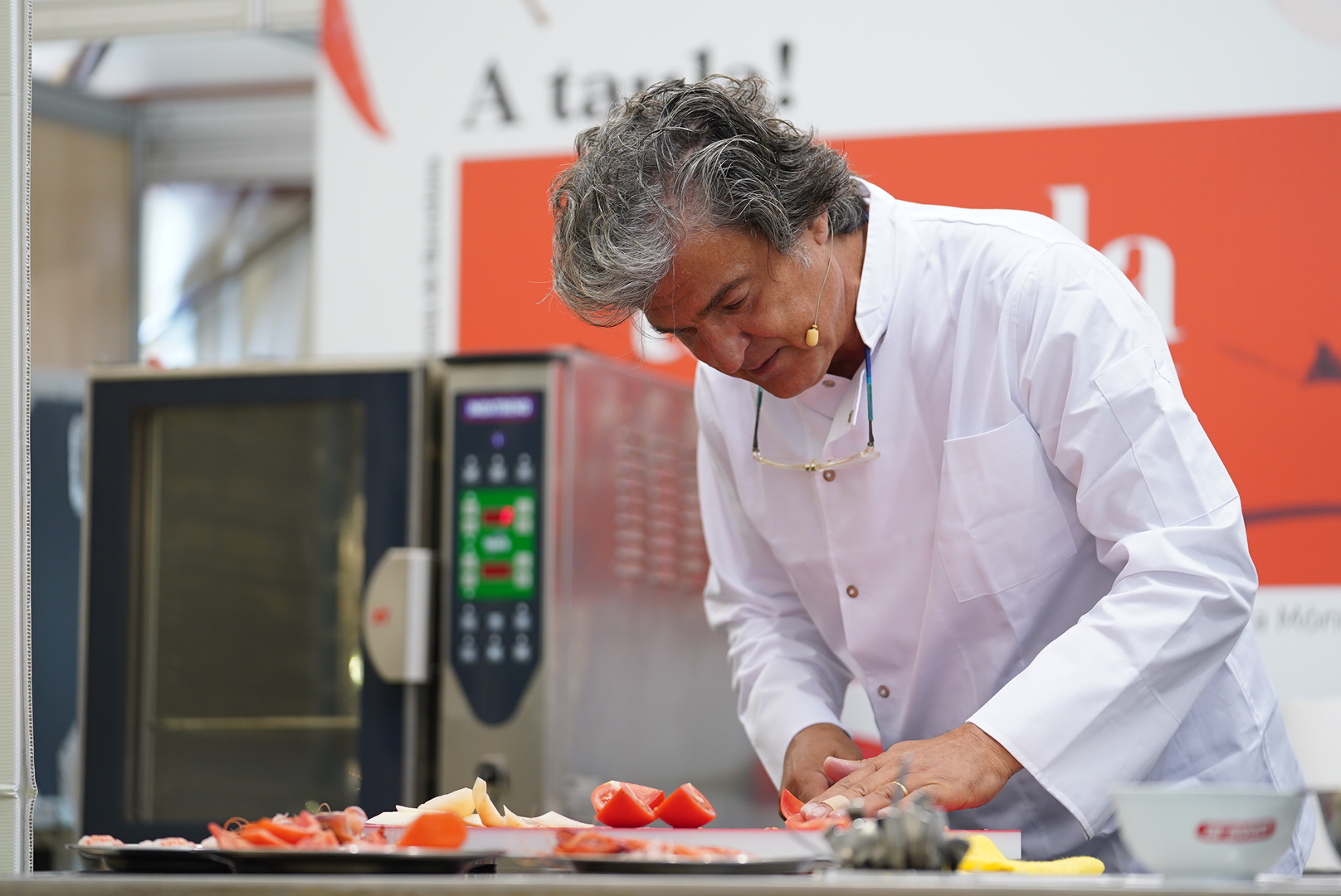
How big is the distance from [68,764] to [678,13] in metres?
2.12

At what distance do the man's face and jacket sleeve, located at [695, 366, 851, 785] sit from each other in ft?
0.89

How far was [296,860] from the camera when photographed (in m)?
0.94

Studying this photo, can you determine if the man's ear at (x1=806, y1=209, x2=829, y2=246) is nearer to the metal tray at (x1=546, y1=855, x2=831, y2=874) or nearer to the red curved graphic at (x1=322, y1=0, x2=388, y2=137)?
the metal tray at (x1=546, y1=855, x2=831, y2=874)

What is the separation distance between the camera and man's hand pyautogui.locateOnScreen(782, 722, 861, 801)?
5.21ft

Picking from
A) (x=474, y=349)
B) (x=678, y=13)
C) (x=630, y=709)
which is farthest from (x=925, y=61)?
(x=630, y=709)

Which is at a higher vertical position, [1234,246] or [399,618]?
[1234,246]

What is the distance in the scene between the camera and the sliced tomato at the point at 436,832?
1.02 m

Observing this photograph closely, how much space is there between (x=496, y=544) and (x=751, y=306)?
0.89m

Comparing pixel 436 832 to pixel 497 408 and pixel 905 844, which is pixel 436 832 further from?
pixel 497 408

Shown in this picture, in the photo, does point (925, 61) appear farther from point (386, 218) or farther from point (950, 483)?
point (950, 483)

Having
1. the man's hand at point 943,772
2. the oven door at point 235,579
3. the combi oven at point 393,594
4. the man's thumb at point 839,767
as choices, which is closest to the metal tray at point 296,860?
the man's hand at point 943,772

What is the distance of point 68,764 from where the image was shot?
3305 mm

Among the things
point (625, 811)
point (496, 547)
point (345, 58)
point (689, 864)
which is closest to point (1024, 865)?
point (689, 864)

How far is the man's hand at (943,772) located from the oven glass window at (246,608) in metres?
1.32
